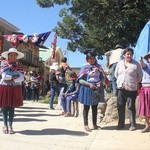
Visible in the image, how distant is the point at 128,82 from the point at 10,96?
2576 millimetres

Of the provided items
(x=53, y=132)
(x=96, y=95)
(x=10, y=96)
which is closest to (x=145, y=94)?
(x=96, y=95)

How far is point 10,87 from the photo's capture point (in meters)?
9.22

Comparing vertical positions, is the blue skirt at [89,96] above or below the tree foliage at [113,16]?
below

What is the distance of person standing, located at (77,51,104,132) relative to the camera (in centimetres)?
1011

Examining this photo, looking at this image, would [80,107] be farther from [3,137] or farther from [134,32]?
[134,32]

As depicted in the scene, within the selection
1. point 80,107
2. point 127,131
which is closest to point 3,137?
point 127,131

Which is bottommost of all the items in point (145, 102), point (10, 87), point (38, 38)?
point (145, 102)

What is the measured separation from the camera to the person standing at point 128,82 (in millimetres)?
10062

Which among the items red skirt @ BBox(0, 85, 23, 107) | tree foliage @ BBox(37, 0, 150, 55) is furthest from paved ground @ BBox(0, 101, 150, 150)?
tree foliage @ BBox(37, 0, 150, 55)

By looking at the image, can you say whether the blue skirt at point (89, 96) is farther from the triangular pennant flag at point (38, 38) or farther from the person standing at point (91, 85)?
the triangular pennant flag at point (38, 38)

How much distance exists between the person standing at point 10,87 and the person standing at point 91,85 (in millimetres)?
1529

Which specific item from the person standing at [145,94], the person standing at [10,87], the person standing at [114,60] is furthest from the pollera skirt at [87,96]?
the person standing at [114,60]

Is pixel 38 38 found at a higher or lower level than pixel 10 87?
higher

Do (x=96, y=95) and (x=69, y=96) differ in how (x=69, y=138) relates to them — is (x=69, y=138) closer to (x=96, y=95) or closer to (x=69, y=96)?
(x=96, y=95)
